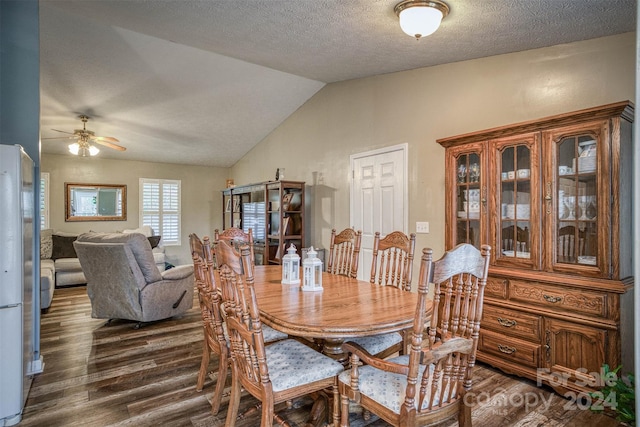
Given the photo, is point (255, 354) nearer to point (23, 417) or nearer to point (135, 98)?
point (23, 417)

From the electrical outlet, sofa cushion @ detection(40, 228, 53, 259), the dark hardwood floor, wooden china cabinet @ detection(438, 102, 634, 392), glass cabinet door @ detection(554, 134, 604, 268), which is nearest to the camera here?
the dark hardwood floor

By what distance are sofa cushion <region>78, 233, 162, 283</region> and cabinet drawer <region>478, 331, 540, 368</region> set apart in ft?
10.9

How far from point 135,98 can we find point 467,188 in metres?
4.41

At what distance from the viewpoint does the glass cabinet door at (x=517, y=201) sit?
262 cm

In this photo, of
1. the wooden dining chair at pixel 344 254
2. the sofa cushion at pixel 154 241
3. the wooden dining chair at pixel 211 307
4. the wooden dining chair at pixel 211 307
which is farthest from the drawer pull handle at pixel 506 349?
the sofa cushion at pixel 154 241

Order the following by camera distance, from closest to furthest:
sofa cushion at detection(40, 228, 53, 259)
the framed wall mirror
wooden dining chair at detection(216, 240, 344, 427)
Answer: wooden dining chair at detection(216, 240, 344, 427), sofa cushion at detection(40, 228, 53, 259), the framed wall mirror

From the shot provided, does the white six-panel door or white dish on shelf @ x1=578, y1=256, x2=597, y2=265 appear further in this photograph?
the white six-panel door

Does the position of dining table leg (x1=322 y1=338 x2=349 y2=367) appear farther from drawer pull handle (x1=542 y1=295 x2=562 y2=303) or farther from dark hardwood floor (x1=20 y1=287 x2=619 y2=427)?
drawer pull handle (x1=542 y1=295 x2=562 y2=303)

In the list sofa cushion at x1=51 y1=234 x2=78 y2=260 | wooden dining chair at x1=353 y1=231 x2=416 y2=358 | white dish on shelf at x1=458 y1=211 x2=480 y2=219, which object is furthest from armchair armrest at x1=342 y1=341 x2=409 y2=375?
sofa cushion at x1=51 y1=234 x2=78 y2=260

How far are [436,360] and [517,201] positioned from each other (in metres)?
1.88

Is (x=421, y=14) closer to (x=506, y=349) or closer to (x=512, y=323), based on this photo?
(x=512, y=323)

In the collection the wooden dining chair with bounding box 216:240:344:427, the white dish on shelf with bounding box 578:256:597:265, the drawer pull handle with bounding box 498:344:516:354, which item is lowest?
the drawer pull handle with bounding box 498:344:516:354

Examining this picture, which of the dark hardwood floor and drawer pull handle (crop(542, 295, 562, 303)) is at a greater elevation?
drawer pull handle (crop(542, 295, 562, 303))

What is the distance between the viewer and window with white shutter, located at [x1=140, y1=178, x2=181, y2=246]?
746 centimetres
